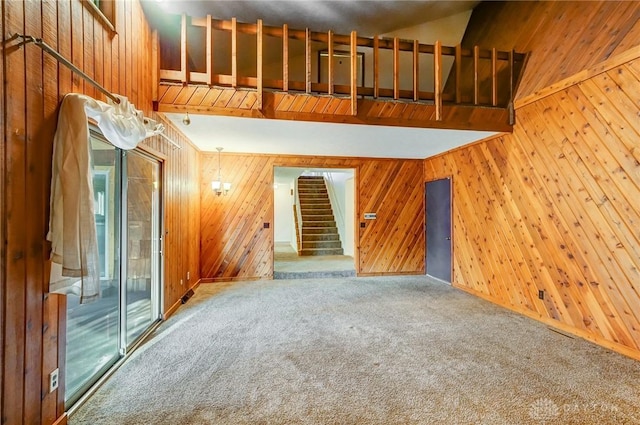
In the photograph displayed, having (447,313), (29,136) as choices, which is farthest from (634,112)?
(29,136)

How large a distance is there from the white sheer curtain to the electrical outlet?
477 millimetres

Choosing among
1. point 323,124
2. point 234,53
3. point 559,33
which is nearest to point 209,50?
point 234,53

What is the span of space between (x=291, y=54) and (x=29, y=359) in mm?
5266

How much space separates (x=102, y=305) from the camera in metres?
2.71

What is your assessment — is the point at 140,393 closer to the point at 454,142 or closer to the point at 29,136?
the point at 29,136

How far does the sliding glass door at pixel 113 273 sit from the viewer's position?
2.27m

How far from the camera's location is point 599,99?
2.87 metres

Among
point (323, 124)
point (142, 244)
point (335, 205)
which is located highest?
point (323, 124)

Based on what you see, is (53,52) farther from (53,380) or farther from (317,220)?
(317,220)

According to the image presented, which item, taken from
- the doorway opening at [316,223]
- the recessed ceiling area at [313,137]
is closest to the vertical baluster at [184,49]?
the recessed ceiling area at [313,137]

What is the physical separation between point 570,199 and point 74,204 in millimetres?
4299

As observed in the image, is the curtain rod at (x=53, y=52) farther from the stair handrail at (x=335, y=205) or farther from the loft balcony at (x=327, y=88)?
the stair handrail at (x=335, y=205)

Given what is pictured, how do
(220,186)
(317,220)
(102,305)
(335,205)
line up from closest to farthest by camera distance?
(102,305)
(220,186)
(317,220)
(335,205)

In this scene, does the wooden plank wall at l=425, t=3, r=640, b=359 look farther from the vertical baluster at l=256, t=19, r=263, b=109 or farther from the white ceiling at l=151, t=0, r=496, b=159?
the vertical baluster at l=256, t=19, r=263, b=109
